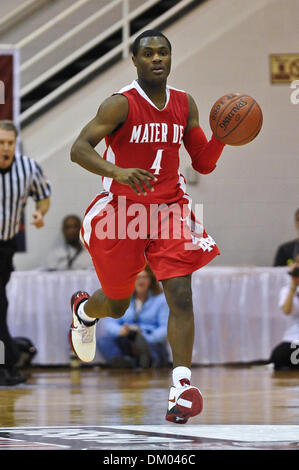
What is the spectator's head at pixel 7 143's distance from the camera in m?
5.68

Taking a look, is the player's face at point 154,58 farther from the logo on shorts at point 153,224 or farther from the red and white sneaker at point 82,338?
the red and white sneaker at point 82,338

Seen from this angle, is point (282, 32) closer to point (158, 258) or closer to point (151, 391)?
point (151, 391)

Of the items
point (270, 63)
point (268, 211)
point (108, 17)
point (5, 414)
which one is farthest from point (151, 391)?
point (108, 17)

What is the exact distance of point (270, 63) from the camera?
856 centimetres

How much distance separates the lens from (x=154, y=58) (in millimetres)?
3740

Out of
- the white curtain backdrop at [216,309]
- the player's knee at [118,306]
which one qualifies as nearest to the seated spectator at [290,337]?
the white curtain backdrop at [216,309]

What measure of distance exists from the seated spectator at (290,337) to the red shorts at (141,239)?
3.06 m

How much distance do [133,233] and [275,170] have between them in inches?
192

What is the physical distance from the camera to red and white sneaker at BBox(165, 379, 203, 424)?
3439mm

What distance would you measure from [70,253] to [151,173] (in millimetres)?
4261

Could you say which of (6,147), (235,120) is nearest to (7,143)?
(6,147)

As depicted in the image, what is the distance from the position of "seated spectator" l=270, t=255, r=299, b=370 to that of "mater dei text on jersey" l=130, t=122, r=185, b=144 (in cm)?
326

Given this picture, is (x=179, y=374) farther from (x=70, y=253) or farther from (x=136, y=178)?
(x=70, y=253)

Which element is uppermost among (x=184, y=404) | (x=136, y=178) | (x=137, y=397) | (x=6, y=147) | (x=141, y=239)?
(x=6, y=147)
